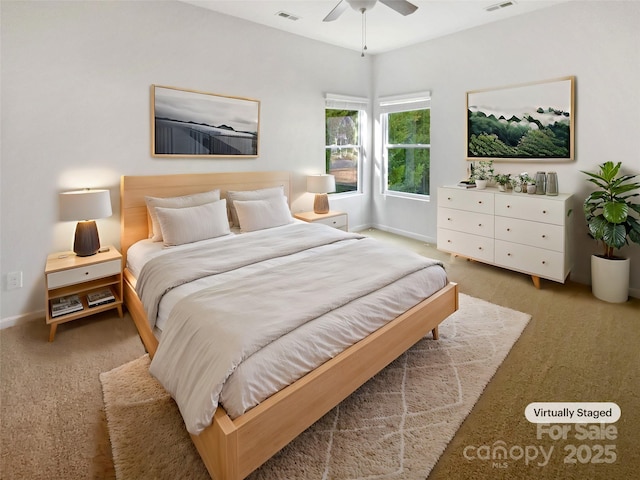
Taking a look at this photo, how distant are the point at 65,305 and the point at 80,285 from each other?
25 cm

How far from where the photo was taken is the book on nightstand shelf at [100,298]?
2929mm

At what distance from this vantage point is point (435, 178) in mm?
4969

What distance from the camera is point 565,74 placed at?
141 inches

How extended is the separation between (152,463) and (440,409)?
1.44 m

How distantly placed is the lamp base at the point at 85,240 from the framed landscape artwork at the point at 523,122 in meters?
4.11

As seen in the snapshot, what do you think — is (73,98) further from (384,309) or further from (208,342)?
(384,309)

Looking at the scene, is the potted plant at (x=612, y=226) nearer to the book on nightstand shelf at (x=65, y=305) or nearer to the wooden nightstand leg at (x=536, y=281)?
the wooden nightstand leg at (x=536, y=281)

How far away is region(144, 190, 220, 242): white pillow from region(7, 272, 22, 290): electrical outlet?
101cm

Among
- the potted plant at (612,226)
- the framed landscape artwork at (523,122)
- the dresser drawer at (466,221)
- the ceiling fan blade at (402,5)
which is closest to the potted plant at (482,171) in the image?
the framed landscape artwork at (523,122)

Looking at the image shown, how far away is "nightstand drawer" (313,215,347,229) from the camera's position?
4.53 meters

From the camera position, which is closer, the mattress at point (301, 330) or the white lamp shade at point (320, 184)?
the mattress at point (301, 330)

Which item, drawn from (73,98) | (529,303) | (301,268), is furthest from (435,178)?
(73,98)

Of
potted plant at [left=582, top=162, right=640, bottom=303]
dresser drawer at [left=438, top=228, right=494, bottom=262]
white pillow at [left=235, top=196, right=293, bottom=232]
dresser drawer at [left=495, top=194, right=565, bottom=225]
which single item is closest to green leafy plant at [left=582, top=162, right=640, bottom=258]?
potted plant at [left=582, top=162, right=640, bottom=303]

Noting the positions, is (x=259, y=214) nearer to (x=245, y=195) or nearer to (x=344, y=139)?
(x=245, y=195)
